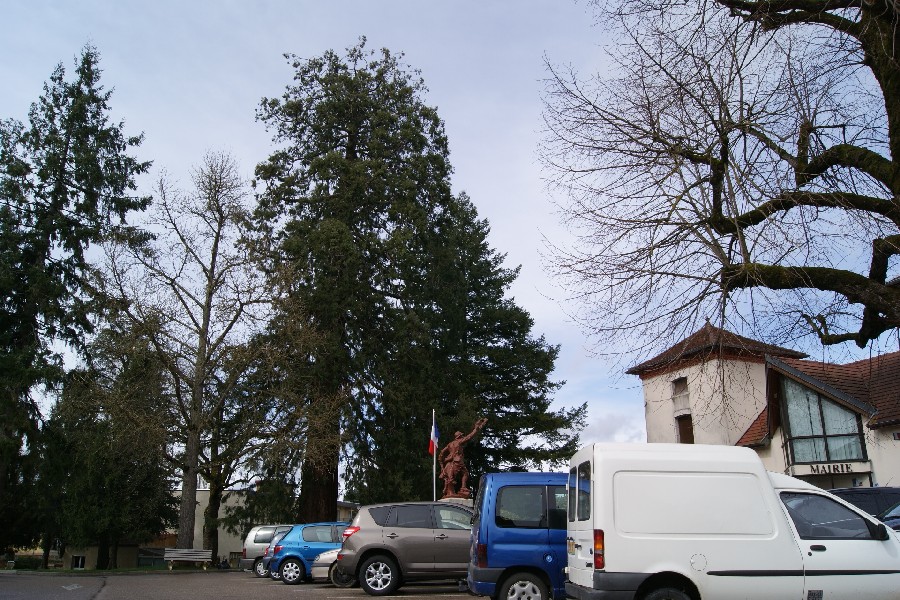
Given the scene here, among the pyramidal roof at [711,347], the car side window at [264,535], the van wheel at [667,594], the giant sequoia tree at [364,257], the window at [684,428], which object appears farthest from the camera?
the window at [684,428]

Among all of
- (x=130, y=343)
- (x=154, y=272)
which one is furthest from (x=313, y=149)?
(x=130, y=343)

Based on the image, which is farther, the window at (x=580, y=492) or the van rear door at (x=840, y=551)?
the window at (x=580, y=492)

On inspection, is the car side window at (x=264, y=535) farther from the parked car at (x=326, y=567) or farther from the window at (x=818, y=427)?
the window at (x=818, y=427)

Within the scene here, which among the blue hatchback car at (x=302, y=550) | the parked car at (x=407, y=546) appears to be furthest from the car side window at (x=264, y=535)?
the parked car at (x=407, y=546)

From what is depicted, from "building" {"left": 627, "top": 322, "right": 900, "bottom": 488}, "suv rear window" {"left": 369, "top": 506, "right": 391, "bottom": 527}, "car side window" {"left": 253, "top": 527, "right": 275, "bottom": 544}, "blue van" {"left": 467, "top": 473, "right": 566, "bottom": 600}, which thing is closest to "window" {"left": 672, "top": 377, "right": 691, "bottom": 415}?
"building" {"left": 627, "top": 322, "right": 900, "bottom": 488}

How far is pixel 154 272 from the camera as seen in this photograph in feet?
88.2

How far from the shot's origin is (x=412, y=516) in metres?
13.7

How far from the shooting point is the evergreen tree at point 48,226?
3028 cm

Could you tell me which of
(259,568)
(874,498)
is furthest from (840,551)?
(259,568)

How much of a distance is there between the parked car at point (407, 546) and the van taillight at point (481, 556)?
3356mm

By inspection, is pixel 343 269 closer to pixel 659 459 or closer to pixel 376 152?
pixel 376 152

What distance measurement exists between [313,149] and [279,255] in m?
7.64

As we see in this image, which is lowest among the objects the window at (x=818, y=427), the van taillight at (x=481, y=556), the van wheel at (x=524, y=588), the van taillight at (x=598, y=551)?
the van wheel at (x=524, y=588)

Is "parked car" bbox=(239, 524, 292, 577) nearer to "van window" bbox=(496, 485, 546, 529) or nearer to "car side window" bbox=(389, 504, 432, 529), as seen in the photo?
"car side window" bbox=(389, 504, 432, 529)
